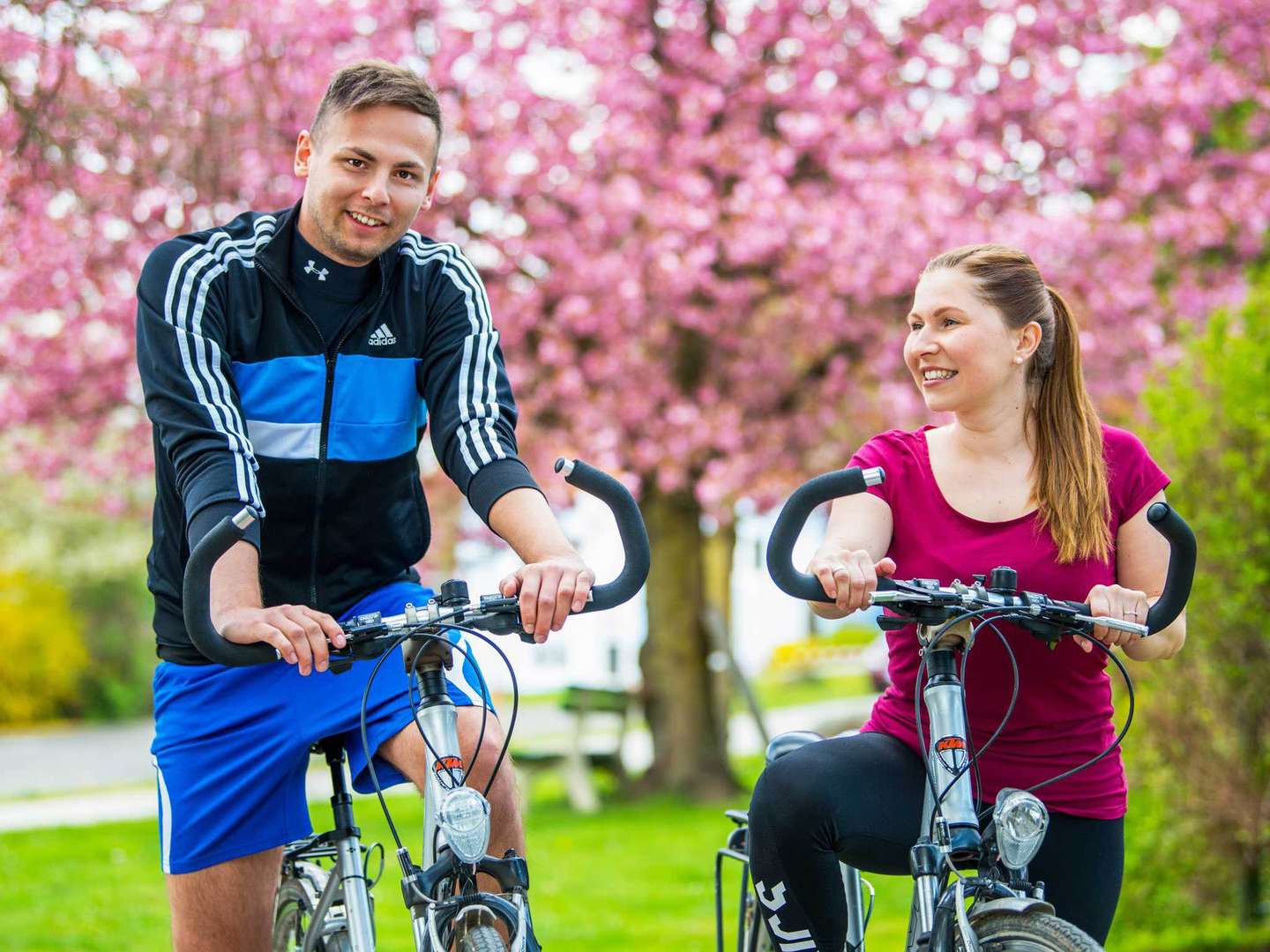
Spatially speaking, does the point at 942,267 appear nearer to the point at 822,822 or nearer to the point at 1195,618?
the point at 822,822

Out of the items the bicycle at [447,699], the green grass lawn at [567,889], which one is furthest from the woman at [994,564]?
the green grass lawn at [567,889]

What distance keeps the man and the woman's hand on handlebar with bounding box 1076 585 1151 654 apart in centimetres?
96

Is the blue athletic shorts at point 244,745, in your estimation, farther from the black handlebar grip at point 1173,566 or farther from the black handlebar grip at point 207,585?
the black handlebar grip at point 1173,566

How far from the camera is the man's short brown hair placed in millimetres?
2943

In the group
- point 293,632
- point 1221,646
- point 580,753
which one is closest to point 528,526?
point 293,632

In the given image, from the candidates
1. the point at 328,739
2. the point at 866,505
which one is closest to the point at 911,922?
the point at 866,505

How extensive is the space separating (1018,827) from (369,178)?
5.46ft

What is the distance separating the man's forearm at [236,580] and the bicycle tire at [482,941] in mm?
652

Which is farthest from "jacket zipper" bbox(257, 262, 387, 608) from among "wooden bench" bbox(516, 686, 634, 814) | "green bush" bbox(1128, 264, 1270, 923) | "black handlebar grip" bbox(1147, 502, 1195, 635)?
"wooden bench" bbox(516, 686, 634, 814)

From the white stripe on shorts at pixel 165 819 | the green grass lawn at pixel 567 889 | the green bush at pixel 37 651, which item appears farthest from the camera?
the green bush at pixel 37 651

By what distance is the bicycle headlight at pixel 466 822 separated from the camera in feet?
8.05

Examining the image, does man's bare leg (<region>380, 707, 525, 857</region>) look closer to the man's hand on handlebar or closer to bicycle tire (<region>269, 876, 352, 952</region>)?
the man's hand on handlebar

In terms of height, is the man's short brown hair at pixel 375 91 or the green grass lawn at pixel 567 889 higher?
the man's short brown hair at pixel 375 91

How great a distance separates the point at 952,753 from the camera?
8.83 ft
